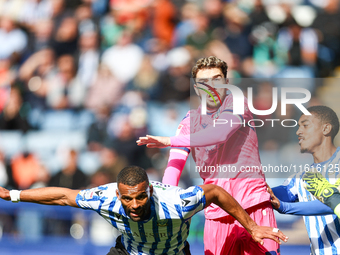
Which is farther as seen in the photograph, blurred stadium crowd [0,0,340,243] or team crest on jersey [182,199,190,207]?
blurred stadium crowd [0,0,340,243]

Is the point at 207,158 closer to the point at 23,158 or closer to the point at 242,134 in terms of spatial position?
the point at 242,134

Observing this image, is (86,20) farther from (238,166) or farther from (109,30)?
(238,166)

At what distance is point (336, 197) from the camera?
3.37 meters

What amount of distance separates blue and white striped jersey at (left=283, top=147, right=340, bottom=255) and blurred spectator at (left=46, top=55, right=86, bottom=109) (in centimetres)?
496

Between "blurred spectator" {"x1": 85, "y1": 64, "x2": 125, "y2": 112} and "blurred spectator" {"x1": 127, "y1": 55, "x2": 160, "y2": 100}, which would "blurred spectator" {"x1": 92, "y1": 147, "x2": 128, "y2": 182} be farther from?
"blurred spectator" {"x1": 127, "y1": 55, "x2": 160, "y2": 100}

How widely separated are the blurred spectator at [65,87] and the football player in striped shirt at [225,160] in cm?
456

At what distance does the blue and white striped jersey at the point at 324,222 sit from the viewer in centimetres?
362

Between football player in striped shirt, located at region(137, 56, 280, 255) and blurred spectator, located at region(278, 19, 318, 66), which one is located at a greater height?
blurred spectator, located at region(278, 19, 318, 66)

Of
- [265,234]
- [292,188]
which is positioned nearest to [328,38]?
[292,188]

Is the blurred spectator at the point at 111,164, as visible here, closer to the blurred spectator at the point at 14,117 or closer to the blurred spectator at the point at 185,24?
the blurred spectator at the point at 14,117

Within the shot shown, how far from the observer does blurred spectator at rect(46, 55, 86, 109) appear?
790 cm

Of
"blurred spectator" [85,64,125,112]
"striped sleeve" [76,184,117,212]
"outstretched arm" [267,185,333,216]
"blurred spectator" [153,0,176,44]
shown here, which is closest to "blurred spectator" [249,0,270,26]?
"blurred spectator" [153,0,176,44]

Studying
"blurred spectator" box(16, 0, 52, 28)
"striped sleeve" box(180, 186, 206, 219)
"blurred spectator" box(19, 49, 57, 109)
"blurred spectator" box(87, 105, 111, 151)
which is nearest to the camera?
"striped sleeve" box(180, 186, 206, 219)

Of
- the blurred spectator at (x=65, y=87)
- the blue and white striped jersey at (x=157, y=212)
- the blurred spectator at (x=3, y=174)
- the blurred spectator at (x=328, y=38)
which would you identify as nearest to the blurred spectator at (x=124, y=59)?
the blurred spectator at (x=65, y=87)
